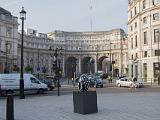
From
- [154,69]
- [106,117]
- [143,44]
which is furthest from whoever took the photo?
[143,44]

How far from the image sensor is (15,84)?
35.8 meters

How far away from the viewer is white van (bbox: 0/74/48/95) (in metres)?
35.3

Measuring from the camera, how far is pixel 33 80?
Answer: 123 feet

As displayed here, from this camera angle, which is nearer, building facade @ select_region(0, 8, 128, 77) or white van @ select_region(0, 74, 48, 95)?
white van @ select_region(0, 74, 48, 95)

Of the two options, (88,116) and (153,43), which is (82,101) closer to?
(88,116)

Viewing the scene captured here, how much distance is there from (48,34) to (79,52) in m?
18.9

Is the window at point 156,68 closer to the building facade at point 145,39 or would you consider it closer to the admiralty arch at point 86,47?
the building facade at point 145,39

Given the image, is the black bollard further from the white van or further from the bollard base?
the white van

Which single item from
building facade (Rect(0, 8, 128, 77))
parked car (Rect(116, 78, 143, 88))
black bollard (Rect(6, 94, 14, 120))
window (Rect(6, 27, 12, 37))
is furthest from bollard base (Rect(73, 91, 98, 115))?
building facade (Rect(0, 8, 128, 77))

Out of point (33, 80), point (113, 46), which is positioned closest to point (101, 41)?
point (113, 46)

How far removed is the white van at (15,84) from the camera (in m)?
35.3

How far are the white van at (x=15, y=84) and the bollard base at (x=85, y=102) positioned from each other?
19488 mm

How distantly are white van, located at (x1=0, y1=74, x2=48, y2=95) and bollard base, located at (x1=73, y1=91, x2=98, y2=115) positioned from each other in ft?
63.9

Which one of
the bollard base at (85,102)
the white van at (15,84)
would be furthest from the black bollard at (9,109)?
the white van at (15,84)
